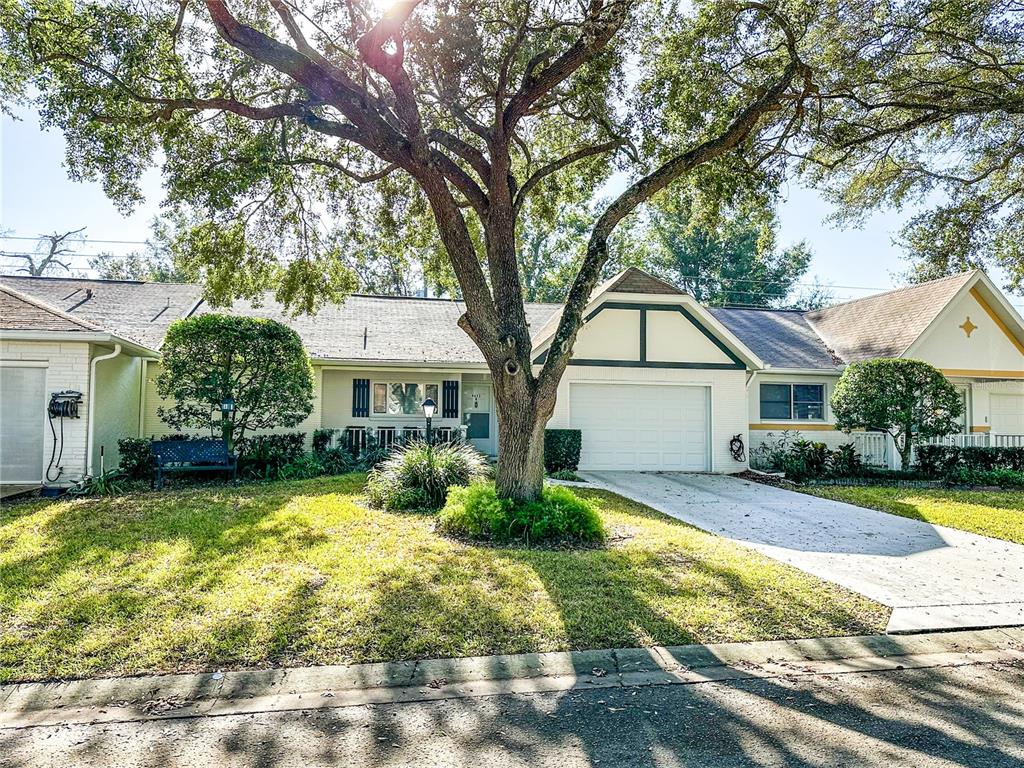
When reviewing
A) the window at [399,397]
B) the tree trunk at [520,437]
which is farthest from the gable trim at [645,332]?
the tree trunk at [520,437]

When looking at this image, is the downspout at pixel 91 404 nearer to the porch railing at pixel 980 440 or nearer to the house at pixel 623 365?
the house at pixel 623 365

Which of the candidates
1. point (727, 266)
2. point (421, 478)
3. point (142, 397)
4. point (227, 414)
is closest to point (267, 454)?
point (227, 414)

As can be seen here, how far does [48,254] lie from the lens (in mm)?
33344

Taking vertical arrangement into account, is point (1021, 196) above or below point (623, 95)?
below

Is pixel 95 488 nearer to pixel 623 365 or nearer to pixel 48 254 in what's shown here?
pixel 623 365

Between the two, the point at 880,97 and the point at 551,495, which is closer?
the point at 551,495

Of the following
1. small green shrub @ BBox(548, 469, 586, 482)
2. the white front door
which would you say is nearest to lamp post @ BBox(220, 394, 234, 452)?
the white front door

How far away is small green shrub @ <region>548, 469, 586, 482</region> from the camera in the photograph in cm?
1247

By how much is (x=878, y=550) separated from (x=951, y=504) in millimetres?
4596

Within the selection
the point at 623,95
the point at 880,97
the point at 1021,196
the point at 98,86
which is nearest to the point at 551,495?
the point at 623,95

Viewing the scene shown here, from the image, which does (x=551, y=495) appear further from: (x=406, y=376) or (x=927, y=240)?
(x=927, y=240)

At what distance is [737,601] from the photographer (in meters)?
5.23

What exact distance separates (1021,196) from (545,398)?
1156cm

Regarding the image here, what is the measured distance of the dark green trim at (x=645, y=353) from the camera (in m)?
14.4
